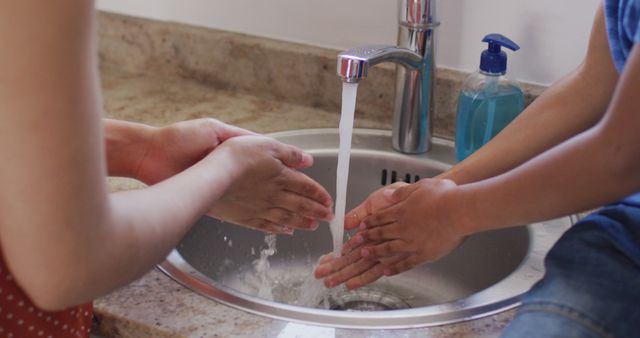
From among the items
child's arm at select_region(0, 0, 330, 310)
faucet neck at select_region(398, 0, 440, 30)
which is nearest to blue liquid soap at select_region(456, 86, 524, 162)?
faucet neck at select_region(398, 0, 440, 30)

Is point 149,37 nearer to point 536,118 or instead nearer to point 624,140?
point 536,118

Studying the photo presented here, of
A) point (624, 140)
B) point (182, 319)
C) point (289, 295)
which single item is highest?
point (624, 140)

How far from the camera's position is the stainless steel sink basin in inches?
43.8

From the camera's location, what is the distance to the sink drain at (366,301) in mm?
1146

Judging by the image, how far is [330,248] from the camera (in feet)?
4.12

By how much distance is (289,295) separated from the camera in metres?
1.16

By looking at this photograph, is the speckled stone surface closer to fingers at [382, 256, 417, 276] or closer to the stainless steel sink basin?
the stainless steel sink basin

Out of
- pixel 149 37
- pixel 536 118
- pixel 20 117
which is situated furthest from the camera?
pixel 149 37

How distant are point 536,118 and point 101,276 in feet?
1.80

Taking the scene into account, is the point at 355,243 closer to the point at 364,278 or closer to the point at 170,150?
the point at 364,278

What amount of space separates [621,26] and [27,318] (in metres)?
0.62

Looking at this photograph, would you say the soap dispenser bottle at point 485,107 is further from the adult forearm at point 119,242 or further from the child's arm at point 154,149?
the adult forearm at point 119,242


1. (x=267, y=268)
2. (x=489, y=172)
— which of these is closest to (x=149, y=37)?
(x=267, y=268)

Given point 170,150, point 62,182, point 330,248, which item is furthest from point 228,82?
point 62,182
